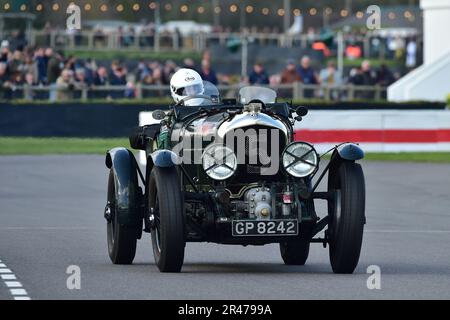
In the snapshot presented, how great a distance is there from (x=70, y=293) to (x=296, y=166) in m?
2.29

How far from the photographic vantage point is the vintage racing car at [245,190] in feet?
39.5

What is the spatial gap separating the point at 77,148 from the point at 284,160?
20478 millimetres

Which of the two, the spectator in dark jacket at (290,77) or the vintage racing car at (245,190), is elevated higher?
the vintage racing car at (245,190)

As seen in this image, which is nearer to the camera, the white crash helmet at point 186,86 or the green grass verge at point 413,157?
the white crash helmet at point 186,86

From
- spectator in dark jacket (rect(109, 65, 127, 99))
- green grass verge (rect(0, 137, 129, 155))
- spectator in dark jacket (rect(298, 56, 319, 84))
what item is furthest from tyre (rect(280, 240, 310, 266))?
spectator in dark jacket (rect(298, 56, 319, 84))

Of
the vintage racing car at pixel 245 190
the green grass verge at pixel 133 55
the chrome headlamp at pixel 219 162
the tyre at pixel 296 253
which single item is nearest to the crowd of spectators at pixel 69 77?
the green grass verge at pixel 133 55

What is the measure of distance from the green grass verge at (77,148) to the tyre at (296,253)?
15560 millimetres

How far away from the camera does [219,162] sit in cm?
1222

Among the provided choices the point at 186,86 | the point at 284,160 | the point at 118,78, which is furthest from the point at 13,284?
the point at 118,78

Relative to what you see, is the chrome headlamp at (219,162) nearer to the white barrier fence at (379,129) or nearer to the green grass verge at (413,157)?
the white barrier fence at (379,129)

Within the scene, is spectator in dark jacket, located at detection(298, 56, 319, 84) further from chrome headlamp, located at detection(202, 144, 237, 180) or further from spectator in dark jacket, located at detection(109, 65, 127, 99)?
chrome headlamp, located at detection(202, 144, 237, 180)

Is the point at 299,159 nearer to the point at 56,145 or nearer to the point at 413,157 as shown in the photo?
the point at 413,157

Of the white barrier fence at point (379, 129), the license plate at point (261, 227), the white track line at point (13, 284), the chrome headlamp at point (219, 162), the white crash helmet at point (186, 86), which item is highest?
the white crash helmet at point (186, 86)
